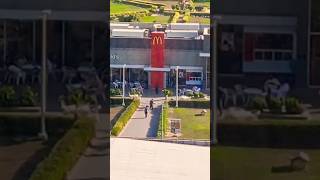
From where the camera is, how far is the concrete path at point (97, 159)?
2090 mm

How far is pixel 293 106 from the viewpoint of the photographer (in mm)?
2004

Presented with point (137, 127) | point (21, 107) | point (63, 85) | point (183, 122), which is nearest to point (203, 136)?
point (183, 122)

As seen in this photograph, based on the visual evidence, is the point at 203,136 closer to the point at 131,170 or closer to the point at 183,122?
the point at 183,122

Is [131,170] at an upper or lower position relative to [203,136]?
lower

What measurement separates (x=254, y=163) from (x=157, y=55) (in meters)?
0.75

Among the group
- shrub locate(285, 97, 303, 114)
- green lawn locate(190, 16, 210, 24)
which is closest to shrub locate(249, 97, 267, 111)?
shrub locate(285, 97, 303, 114)

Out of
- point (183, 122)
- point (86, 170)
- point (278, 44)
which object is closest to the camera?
point (278, 44)

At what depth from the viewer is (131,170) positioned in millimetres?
2490

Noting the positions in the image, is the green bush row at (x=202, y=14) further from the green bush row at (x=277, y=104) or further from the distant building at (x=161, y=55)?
the green bush row at (x=277, y=104)

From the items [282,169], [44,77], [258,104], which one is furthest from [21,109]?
[282,169]

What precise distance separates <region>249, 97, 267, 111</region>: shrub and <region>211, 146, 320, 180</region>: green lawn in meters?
0.19

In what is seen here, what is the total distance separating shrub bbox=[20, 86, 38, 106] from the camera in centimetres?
209

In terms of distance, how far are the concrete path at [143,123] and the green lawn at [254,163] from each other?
18.6 inches

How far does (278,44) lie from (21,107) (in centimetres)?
121
